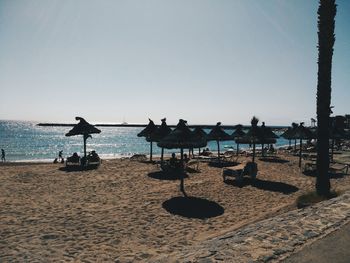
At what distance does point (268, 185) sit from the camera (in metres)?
14.8

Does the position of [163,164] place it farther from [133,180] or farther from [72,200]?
[72,200]

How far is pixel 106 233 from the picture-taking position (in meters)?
7.99

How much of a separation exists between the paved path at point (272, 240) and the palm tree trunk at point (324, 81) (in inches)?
159

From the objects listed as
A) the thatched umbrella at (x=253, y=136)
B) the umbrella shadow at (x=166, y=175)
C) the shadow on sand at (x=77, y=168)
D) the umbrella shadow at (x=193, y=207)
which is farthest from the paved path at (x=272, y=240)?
the shadow on sand at (x=77, y=168)

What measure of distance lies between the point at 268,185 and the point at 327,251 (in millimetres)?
9608

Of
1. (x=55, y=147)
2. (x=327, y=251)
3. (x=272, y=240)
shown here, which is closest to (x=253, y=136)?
(x=272, y=240)

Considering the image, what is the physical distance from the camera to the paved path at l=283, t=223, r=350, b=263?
505 centimetres

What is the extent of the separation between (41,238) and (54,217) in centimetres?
170

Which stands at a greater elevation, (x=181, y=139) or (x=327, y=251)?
(x=181, y=139)

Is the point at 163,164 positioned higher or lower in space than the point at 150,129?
lower

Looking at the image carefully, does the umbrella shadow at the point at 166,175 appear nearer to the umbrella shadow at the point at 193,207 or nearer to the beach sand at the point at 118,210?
the beach sand at the point at 118,210

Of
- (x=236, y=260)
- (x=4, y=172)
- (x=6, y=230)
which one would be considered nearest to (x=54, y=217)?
(x=6, y=230)

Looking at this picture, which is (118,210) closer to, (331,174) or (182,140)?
(182,140)

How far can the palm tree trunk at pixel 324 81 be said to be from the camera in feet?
38.0
